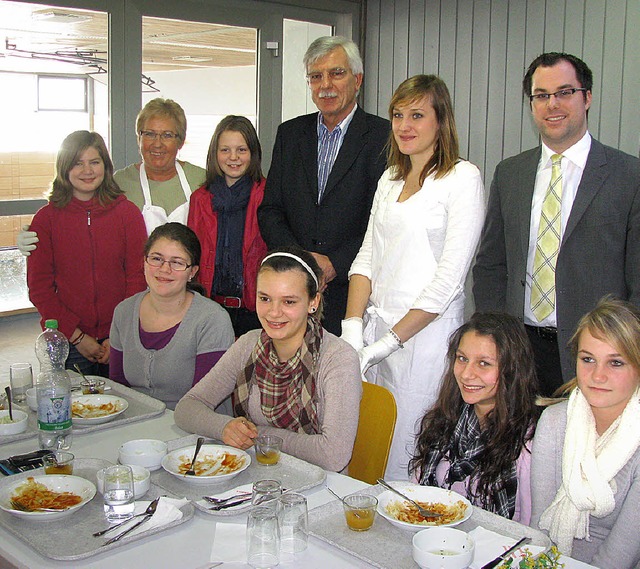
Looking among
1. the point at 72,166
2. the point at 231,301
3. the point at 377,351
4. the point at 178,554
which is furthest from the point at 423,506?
the point at 72,166

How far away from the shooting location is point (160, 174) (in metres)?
3.56

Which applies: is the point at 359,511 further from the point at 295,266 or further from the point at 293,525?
the point at 295,266

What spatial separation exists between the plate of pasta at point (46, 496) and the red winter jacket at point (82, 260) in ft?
4.75

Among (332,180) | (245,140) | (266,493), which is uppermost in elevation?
(245,140)

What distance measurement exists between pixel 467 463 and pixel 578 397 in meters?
0.34

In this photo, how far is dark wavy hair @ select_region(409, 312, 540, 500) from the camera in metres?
2.08

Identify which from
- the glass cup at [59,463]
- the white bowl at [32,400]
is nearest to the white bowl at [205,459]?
the glass cup at [59,463]

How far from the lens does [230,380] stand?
97.9 inches

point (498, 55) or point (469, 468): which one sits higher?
point (498, 55)

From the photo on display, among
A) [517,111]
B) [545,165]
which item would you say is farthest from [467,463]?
[517,111]

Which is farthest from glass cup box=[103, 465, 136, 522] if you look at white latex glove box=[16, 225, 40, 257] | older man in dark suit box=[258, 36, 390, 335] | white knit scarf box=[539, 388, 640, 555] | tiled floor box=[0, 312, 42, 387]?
tiled floor box=[0, 312, 42, 387]

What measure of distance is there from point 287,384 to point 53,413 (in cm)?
63

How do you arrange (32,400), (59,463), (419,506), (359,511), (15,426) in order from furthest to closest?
(32,400) < (15,426) < (59,463) < (419,506) < (359,511)

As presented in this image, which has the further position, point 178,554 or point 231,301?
point 231,301
